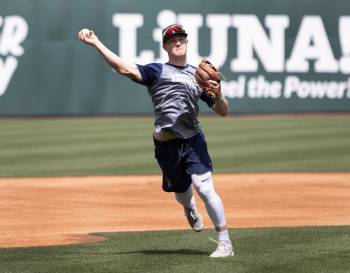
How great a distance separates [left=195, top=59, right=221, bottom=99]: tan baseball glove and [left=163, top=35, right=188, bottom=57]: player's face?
0.60 ft

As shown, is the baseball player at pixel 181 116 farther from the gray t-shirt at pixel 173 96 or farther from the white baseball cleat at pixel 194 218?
the white baseball cleat at pixel 194 218

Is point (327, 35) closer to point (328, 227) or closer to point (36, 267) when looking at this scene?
point (328, 227)

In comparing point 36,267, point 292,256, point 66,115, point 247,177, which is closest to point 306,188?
point 247,177

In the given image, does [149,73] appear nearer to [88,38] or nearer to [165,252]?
[88,38]

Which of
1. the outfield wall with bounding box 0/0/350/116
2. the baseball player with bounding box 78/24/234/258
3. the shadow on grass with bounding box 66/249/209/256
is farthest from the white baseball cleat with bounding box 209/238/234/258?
the outfield wall with bounding box 0/0/350/116

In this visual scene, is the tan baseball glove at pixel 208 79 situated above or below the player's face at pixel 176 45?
below

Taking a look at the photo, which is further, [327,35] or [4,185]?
[327,35]

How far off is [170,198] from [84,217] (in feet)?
6.83

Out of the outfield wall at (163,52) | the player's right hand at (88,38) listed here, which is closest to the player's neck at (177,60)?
the player's right hand at (88,38)

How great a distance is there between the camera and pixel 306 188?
12.6 metres

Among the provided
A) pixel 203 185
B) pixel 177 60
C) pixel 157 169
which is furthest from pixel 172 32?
pixel 157 169

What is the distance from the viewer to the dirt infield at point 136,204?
30.4 feet

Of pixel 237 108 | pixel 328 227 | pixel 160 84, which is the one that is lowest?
pixel 237 108

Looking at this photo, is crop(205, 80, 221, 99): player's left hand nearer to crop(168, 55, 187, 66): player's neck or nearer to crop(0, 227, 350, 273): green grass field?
crop(168, 55, 187, 66): player's neck
